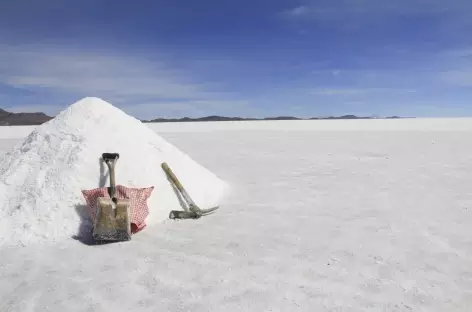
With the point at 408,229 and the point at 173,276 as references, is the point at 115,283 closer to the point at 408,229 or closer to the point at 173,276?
the point at 173,276

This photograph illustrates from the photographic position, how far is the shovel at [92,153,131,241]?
482 cm

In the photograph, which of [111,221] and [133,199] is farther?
[133,199]

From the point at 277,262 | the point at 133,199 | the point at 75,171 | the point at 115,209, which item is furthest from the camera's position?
the point at 75,171

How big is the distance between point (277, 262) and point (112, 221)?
6.76 feet

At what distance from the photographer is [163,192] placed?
19.7 feet

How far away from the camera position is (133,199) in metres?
5.30

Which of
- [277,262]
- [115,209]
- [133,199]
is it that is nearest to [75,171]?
[133,199]

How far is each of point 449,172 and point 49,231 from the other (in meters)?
8.85

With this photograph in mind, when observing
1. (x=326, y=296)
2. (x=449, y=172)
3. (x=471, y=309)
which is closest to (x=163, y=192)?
(x=326, y=296)

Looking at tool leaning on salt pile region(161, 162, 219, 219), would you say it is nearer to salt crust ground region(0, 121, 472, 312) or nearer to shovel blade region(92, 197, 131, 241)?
salt crust ground region(0, 121, 472, 312)

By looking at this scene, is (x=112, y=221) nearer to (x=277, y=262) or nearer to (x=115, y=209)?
(x=115, y=209)

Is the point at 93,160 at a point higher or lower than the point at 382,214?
higher

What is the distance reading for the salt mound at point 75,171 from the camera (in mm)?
5074

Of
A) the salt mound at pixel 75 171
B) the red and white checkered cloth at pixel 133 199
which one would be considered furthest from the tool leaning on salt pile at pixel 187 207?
the red and white checkered cloth at pixel 133 199
